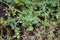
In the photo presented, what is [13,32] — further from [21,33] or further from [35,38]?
[35,38]

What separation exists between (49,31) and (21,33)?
0.44m

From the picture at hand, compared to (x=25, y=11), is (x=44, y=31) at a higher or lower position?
lower

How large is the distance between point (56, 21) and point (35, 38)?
1.47ft

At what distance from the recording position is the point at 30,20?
9.52 ft

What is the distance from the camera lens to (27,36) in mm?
2881

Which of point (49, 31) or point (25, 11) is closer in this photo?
point (49, 31)

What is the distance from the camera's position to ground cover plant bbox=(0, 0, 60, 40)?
288 cm

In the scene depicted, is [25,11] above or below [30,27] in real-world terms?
above

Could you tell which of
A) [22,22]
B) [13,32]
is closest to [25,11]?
[22,22]

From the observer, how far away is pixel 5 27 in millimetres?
3002

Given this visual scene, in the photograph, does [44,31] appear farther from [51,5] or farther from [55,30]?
[51,5]

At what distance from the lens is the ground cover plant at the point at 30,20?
2883 mm

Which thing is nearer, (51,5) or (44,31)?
(44,31)

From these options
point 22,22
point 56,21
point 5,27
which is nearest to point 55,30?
point 56,21
